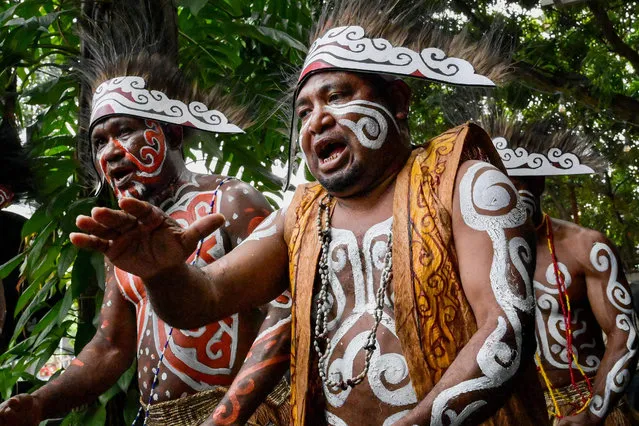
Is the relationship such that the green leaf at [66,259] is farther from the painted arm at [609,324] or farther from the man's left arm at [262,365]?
the painted arm at [609,324]

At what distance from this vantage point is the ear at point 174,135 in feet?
13.4

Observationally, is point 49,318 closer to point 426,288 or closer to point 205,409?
point 205,409

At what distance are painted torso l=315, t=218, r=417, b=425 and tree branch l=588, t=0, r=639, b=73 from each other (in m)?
5.50

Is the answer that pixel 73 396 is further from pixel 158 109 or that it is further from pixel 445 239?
pixel 445 239

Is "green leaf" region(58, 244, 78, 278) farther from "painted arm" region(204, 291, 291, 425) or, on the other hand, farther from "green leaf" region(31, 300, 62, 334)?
"painted arm" region(204, 291, 291, 425)

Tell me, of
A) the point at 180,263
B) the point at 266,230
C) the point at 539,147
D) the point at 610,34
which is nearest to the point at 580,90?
the point at 610,34

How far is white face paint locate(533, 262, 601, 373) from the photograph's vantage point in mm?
4734

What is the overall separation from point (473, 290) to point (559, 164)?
2.81 m

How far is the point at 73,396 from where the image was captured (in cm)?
379

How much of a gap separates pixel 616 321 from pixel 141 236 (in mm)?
2814

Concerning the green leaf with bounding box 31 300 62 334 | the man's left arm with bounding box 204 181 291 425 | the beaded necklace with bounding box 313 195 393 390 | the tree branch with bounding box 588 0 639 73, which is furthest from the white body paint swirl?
the tree branch with bounding box 588 0 639 73

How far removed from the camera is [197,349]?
3.68 meters

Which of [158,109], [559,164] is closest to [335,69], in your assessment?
[158,109]

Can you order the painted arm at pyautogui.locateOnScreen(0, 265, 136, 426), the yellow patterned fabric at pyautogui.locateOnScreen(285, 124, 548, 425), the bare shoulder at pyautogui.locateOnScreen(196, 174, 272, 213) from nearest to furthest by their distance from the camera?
the yellow patterned fabric at pyautogui.locateOnScreen(285, 124, 548, 425), the painted arm at pyautogui.locateOnScreen(0, 265, 136, 426), the bare shoulder at pyautogui.locateOnScreen(196, 174, 272, 213)
